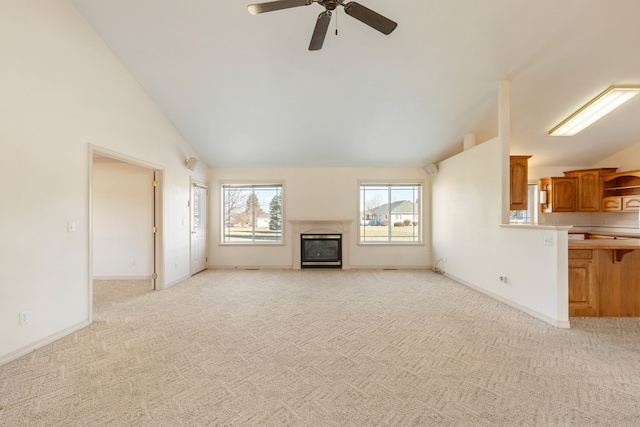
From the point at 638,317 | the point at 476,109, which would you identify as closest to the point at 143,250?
the point at 476,109

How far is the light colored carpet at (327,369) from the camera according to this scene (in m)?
1.83

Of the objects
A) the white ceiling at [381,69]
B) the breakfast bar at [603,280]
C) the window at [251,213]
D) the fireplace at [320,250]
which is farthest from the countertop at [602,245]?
the window at [251,213]

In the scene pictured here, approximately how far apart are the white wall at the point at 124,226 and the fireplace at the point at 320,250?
3.34 m

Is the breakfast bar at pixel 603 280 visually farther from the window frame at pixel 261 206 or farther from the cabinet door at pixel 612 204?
the window frame at pixel 261 206

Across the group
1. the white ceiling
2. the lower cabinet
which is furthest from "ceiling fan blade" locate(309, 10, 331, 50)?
the lower cabinet

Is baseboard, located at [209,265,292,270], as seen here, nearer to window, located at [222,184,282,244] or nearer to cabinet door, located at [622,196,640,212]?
window, located at [222,184,282,244]

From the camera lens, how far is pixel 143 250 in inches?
226

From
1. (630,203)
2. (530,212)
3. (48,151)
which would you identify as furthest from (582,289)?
(48,151)

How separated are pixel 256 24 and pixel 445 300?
4.75 metres

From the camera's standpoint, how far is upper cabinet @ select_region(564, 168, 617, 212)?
629cm

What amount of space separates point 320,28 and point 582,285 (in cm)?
442

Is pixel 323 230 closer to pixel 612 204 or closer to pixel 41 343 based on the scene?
pixel 41 343

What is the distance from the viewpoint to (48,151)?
9.59ft

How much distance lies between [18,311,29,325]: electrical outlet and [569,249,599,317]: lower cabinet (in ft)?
20.1
